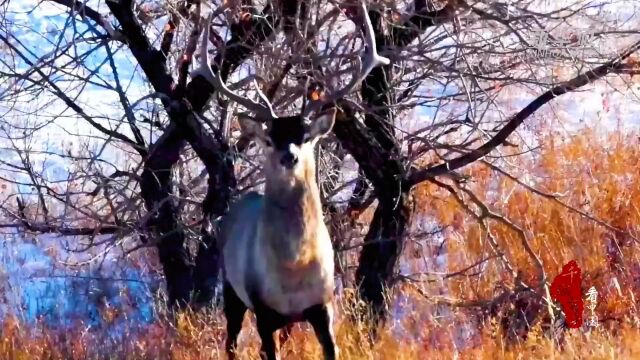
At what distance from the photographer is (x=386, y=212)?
803cm

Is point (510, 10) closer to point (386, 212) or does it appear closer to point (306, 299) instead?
point (386, 212)

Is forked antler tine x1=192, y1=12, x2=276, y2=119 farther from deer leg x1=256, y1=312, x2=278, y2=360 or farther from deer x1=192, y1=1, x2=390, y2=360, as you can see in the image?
deer leg x1=256, y1=312, x2=278, y2=360

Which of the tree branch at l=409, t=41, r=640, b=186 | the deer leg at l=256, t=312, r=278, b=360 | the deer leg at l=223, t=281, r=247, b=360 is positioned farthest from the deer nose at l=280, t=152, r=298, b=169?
the tree branch at l=409, t=41, r=640, b=186

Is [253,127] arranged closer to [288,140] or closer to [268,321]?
[288,140]

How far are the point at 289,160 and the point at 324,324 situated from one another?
95cm

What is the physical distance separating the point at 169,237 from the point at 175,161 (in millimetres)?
607

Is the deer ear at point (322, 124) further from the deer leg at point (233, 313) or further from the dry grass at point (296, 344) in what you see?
the deer leg at point (233, 313)

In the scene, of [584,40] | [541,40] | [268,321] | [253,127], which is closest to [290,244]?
[268,321]

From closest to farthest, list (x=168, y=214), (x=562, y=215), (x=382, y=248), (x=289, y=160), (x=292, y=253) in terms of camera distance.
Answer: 1. (x=289, y=160)
2. (x=292, y=253)
3. (x=382, y=248)
4. (x=168, y=214)
5. (x=562, y=215)

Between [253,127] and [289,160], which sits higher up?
[253,127]

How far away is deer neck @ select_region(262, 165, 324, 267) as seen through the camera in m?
5.95

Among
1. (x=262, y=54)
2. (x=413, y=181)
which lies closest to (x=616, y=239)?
(x=413, y=181)

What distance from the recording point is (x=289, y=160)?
18.9ft

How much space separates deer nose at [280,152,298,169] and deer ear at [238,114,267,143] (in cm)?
23
